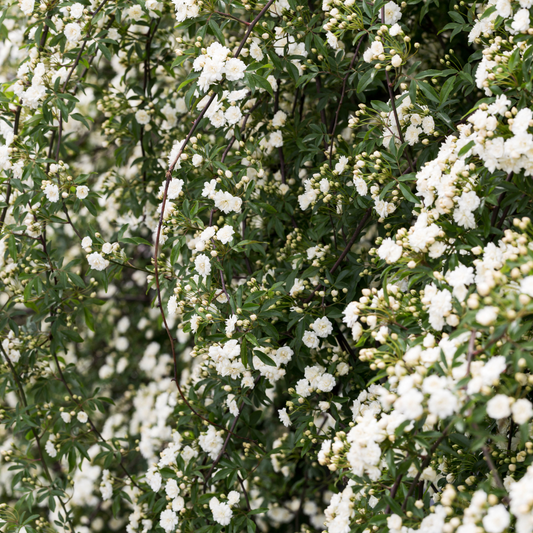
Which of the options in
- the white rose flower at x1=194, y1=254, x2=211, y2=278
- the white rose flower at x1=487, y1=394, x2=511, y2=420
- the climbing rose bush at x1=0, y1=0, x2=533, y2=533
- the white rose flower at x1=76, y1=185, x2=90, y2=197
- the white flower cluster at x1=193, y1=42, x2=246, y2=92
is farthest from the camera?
the white rose flower at x1=76, y1=185, x2=90, y2=197

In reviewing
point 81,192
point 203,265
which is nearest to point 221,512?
point 203,265

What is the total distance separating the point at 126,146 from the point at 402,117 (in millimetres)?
1645

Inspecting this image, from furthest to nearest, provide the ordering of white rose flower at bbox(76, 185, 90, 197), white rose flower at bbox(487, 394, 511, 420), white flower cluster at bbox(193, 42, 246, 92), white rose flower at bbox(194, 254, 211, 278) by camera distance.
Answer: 1. white rose flower at bbox(76, 185, 90, 197)
2. white rose flower at bbox(194, 254, 211, 278)
3. white flower cluster at bbox(193, 42, 246, 92)
4. white rose flower at bbox(487, 394, 511, 420)

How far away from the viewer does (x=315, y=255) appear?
2301 mm

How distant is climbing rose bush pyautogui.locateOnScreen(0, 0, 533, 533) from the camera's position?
1.43 m

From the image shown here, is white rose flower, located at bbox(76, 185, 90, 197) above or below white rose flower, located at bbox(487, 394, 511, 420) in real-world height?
above

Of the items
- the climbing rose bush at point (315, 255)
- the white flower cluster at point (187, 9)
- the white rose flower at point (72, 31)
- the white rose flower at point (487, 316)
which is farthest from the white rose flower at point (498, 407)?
the white rose flower at point (72, 31)

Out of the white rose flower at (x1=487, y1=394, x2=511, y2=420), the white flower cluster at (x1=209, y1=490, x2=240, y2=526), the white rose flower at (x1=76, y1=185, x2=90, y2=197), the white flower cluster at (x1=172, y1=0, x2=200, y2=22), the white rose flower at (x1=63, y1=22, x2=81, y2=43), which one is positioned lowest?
the white rose flower at (x1=487, y1=394, x2=511, y2=420)

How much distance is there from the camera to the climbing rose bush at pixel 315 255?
56.2 inches

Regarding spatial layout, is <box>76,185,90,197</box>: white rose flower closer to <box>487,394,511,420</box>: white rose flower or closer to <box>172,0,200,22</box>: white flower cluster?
<box>172,0,200,22</box>: white flower cluster

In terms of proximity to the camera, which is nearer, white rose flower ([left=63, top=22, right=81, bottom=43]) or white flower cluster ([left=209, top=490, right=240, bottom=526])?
white flower cluster ([left=209, top=490, right=240, bottom=526])

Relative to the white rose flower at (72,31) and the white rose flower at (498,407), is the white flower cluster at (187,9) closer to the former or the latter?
the white rose flower at (72,31)

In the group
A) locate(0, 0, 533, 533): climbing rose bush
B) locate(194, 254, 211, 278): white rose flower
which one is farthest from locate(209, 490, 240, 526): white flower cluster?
locate(194, 254, 211, 278): white rose flower

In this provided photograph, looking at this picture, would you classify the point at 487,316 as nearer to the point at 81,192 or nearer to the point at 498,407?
the point at 498,407
